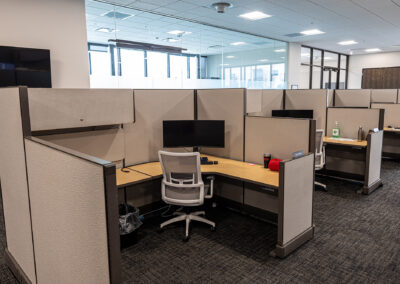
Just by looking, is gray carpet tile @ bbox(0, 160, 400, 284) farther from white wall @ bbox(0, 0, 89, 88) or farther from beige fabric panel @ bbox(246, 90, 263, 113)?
white wall @ bbox(0, 0, 89, 88)

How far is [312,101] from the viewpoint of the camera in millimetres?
4422

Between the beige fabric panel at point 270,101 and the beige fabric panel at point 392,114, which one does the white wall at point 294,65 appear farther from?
the beige fabric panel at point 270,101

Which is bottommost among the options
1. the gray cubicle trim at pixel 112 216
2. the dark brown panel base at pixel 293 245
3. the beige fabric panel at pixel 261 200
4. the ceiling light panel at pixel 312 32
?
the dark brown panel base at pixel 293 245

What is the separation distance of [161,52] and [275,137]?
358 cm

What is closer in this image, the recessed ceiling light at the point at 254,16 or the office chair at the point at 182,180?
the office chair at the point at 182,180

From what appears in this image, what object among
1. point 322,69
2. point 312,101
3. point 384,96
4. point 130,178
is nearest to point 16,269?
point 130,178

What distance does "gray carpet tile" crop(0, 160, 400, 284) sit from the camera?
2.14 metres

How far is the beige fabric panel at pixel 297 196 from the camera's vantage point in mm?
2314

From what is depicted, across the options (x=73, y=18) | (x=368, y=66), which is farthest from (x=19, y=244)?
(x=368, y=66)

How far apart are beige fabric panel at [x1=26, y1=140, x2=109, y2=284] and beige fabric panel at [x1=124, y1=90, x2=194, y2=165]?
4.71 feet

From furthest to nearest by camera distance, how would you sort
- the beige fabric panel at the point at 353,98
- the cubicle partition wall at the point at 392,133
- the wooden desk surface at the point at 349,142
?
the cubicle partition wall at the point at 392,133 < the beige fabric panel at the point at 353,98 < the wooden desk surface at the point at 349,142

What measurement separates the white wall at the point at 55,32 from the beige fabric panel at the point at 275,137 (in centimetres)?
272

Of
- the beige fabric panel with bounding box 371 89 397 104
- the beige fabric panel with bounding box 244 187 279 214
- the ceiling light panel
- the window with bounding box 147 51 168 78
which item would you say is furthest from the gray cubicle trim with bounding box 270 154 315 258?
the ceiling light panel

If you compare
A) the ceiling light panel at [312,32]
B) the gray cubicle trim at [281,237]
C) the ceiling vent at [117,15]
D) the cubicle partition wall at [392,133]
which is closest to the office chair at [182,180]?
the gray cubicle trim at [281,237]
